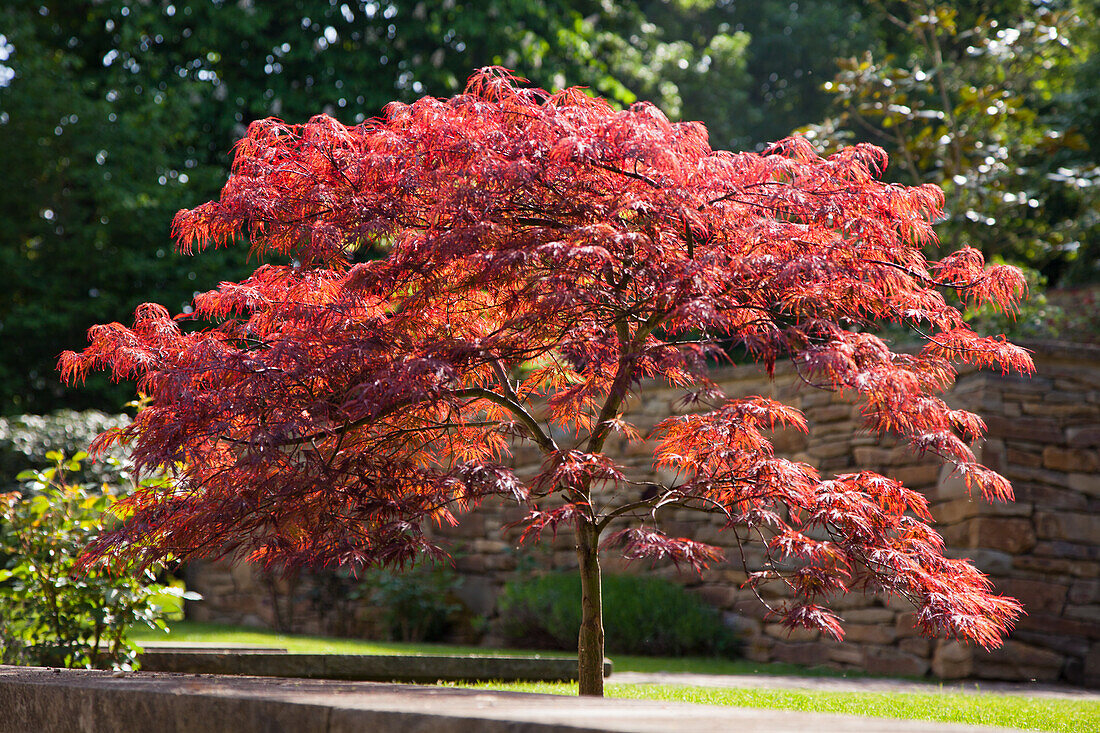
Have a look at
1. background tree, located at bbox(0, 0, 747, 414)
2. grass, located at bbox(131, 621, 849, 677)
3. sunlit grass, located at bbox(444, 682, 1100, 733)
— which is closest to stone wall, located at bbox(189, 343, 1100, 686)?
grass, located at bbox(131, 621, 849, 677)

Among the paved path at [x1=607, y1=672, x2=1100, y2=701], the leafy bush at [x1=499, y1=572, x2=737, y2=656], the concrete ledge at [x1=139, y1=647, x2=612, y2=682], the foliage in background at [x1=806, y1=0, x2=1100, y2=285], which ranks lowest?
the paved path at [x1=607, y1=672, x2=1100, y2=701]

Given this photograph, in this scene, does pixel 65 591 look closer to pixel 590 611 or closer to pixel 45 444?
pixel 590 611

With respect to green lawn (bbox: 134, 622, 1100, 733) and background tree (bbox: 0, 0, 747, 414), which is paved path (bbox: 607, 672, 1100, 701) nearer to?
green lawn (bbox: 134, 622, 1100, 733)

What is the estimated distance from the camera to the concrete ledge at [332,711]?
7.97 ft

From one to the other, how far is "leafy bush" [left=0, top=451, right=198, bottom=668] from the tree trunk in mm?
2536

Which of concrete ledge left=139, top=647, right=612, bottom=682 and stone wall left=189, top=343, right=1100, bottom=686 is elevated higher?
stone wall left=189, top=343, right=1100, bottom=686

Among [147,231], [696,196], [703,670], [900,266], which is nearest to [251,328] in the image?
[696,196]

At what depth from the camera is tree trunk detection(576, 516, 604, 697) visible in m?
4.36

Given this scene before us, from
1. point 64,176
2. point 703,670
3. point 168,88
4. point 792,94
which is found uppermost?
point 792,94

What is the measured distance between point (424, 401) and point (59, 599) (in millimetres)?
3160

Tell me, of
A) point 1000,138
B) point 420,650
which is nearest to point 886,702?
point 420,650

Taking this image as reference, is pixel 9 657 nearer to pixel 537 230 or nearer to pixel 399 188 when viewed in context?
pixel 399 188

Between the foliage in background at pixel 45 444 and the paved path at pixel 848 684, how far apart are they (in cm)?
567

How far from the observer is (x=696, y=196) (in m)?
3.90
